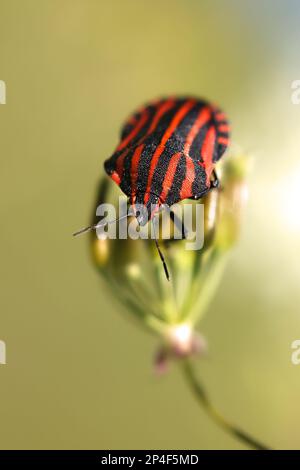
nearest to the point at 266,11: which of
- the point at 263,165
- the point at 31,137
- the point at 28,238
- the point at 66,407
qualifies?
the point at 263,165

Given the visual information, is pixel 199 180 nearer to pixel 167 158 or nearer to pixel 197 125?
pixel 167 158

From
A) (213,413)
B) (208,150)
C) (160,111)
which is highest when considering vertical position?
(160,111)

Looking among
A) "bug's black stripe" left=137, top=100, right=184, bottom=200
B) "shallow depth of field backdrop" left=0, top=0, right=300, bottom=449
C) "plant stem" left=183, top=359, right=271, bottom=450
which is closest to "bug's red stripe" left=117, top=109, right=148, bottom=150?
"bug's black stripe" left=137, top=100, right=184, bottom=200

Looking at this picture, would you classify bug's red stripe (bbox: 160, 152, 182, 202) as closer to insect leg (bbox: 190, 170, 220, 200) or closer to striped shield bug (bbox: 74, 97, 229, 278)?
striped shield bug (bbox: 74, 97, 229, 278)

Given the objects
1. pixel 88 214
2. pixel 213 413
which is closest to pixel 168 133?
pixel 213 413

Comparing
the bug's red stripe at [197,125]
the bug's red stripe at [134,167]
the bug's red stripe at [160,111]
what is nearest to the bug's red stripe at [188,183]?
the bug's red stripe at [197,125]

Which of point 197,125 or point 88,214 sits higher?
point 88,214

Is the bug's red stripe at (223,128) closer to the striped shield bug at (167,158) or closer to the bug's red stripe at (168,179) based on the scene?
the striped shield bug at (167,158)
